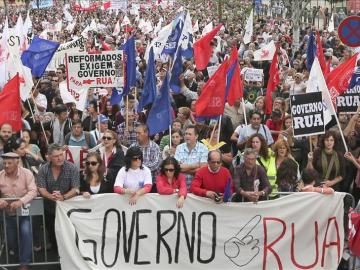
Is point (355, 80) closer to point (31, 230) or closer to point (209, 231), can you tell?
point (209, 231)

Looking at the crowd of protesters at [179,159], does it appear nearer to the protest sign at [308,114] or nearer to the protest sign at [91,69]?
the protest sign at [308,114]

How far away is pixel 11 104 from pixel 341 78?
4636mm

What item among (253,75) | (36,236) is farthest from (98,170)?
(253,75)

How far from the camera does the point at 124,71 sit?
39.8ft

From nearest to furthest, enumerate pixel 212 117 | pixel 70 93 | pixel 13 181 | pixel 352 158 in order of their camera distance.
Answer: pixel 13 181, pixel 352 158, pixel 212 117, pixel 70 93

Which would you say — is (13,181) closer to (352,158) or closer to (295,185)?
(295,185)

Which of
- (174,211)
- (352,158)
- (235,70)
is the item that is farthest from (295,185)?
(235,70)

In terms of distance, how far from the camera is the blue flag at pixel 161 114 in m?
10.5

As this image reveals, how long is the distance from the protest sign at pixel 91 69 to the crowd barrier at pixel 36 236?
331 centimetres

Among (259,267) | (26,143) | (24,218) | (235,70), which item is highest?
(235,70)

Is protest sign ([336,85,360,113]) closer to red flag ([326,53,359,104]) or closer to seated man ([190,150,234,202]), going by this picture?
red flag ([326,53,359,104])

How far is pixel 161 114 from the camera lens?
10500mm

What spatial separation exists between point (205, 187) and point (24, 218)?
203 cm

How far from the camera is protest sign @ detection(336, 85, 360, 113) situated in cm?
1099
